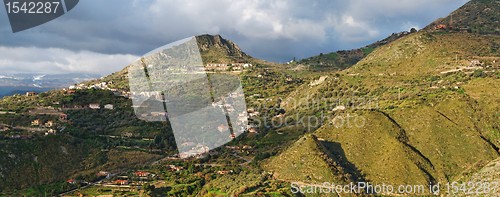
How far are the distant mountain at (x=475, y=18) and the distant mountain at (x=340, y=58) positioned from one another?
13782 millimetres

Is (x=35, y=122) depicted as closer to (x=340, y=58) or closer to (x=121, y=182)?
(x=121, y=182)

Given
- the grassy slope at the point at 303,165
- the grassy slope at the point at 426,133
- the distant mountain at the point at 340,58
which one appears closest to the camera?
the grassy slope at the point at 303,165

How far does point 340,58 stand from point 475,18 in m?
39.3

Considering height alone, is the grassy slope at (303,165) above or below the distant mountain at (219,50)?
below

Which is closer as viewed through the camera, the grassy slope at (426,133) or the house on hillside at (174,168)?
the grassy slope at (426,133)

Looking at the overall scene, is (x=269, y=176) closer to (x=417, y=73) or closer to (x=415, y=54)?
(x=417, y=73)

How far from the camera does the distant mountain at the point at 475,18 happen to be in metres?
105

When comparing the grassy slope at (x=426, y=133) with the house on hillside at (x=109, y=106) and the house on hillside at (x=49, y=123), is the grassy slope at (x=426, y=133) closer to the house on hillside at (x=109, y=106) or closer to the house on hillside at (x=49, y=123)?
the house on hillside at (x=49, y=123)

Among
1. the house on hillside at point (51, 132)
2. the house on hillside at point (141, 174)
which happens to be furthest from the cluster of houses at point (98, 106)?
the house on hillside at point (141, 174)

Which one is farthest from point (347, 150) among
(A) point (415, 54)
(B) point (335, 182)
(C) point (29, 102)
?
(C) point (29, 102)

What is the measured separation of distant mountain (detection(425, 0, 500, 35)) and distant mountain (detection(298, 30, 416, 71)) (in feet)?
45.2

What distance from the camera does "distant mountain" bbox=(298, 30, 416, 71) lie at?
132200mm

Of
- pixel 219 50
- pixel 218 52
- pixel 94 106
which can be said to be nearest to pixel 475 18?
pixel 218 52

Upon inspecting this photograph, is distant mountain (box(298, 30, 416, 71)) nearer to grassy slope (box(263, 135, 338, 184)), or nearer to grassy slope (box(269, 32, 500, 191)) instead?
grassy slope (box(269, 32, 500, 191))
